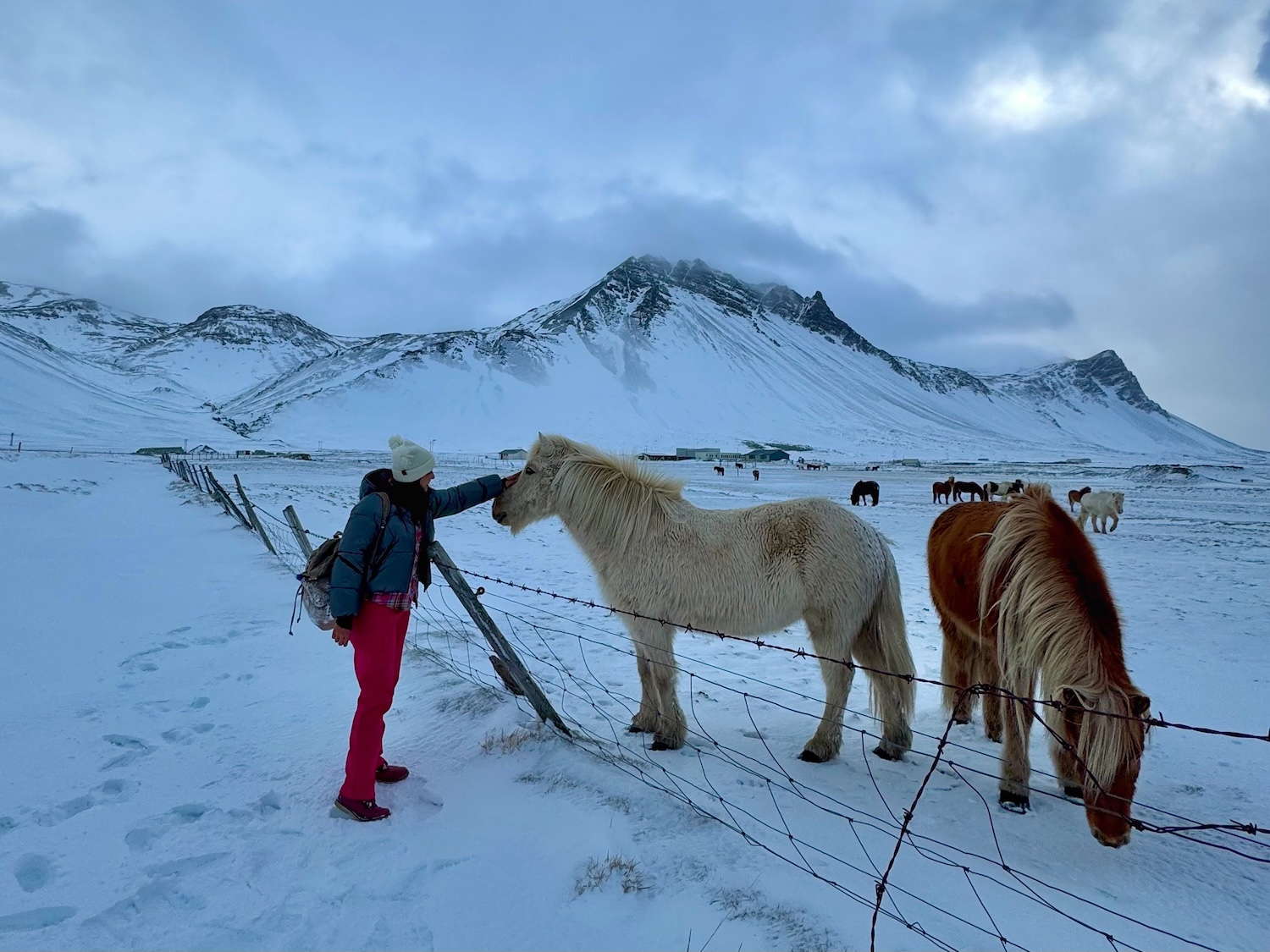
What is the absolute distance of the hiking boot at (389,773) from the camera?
347cm

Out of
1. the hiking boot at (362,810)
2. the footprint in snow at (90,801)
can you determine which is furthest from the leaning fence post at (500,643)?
the footprint in snow at (90,801)

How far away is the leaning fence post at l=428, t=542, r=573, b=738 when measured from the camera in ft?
13.2

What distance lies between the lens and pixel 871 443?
117625 mm

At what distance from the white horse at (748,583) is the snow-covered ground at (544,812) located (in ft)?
1.06

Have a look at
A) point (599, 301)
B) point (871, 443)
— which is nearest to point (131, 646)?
point (871, 443)

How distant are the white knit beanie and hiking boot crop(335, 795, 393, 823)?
63.3 inches

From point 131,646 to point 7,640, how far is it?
0.88m

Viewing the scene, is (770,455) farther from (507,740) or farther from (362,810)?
(362,810)

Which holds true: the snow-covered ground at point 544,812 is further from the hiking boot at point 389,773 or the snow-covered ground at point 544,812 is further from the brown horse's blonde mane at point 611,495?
the brown horse's blonde mane at point 611,495

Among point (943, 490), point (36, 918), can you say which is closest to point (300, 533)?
point (36, 918)

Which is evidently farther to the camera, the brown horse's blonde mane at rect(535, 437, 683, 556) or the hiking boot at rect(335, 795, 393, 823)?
the brown horse's blonde mane at rect(535, 437, 683, 556)

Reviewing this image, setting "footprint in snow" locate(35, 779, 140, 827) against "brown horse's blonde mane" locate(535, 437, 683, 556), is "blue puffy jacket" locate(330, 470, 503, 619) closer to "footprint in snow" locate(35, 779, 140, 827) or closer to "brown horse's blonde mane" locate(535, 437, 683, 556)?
"brown horse's blonde mane" locate(535, 437, 683, 556)

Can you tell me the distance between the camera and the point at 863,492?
23.8 metres

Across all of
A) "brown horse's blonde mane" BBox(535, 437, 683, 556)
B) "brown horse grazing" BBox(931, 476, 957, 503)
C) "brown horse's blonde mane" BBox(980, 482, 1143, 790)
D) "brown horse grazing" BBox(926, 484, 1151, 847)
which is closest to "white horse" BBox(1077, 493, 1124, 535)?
"brown horse grazing" BBox(931, 476, 957, 503)
